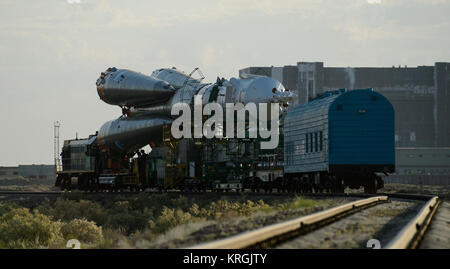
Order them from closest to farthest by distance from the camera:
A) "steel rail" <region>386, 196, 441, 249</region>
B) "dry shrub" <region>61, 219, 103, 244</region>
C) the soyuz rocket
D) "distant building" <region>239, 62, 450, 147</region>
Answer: "steel rail" <region>386, 196, 441, 249</region>, "dry shrub" <region>61, 219, 103, 244</region>, the soyuz rocket, "distant building" <region>239, 62, 450, 147</region>

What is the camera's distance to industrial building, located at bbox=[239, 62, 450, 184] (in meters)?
140

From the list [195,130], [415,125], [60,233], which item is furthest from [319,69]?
[60,233]

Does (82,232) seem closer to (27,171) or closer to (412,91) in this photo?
(412,91)

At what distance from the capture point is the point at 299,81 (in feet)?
456

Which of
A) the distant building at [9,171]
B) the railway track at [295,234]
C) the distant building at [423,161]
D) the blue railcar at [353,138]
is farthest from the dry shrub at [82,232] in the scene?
the distant building at [9,171]

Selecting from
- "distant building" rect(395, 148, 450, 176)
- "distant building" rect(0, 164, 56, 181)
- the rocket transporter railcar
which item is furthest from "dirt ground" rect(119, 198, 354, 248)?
"distant building" rect(0, 164, 56, 181)
